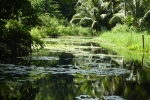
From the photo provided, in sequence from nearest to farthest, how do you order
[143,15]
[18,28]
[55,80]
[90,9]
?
1. [55,80]
2. [18,28]
3. [143,15]
4. [90,9]

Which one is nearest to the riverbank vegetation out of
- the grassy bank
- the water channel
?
the grassy bank

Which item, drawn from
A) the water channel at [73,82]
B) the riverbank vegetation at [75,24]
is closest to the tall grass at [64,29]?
the riverbank vegetation at [75,24]

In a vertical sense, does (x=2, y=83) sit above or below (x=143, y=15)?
below

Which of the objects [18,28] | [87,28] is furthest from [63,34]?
[18,28]

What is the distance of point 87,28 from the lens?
1823 inches

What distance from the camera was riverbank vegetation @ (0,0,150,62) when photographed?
1455 centimetres

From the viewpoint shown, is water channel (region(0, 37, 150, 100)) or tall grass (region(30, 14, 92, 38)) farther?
tall grass (region(30, 14, 92, 38))

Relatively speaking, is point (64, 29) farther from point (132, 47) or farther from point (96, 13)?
point (132, 47)

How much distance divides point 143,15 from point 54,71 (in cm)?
2130

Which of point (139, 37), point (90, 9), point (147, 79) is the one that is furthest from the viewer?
point (90, 9)

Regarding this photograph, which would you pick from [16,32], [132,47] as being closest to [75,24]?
[132,47]

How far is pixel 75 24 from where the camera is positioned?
1906 inches

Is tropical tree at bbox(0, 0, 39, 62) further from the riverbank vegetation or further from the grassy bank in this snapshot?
the grassy bank

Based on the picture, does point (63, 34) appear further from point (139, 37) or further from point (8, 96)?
point (8, 96)
